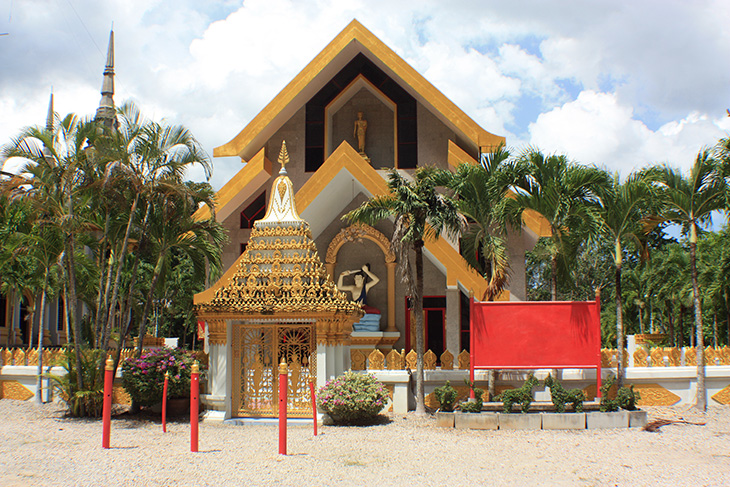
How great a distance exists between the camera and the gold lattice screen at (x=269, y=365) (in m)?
14.3

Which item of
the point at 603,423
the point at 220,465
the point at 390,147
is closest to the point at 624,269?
the point at 390,147

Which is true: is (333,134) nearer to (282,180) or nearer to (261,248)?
(282,180)

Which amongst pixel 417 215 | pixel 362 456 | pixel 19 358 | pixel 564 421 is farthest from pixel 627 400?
pixel 19 358

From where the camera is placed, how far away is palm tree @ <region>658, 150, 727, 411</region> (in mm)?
15219

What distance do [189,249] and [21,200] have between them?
3.70m

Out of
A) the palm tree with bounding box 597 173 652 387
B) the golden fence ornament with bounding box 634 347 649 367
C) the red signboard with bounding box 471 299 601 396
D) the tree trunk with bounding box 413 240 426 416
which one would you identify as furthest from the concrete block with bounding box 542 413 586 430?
the golden fence ornament with bounding box 634 347 649 367

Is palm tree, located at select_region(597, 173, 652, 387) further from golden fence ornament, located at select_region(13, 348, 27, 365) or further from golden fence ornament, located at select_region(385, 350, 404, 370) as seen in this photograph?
golden fence ornament, located at select_region(13, 348, 27, 365)

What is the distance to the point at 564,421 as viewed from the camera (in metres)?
12.8

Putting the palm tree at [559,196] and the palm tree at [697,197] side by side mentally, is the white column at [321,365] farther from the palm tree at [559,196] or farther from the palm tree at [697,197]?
the palm tree at [697,197]

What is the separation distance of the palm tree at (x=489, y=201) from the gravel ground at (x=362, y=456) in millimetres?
3671

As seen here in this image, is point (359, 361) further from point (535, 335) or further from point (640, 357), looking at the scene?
point (640, 357)

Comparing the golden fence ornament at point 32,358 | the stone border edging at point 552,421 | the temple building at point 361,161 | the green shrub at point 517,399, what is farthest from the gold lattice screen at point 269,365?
the golden fence ornament at point 32,358

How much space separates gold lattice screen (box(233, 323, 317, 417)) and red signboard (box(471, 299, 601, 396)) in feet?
12.0

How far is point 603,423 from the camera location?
1280 cm
